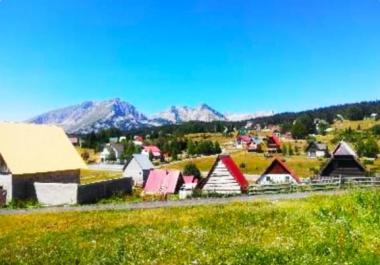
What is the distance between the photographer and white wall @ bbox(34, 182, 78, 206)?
48.1m

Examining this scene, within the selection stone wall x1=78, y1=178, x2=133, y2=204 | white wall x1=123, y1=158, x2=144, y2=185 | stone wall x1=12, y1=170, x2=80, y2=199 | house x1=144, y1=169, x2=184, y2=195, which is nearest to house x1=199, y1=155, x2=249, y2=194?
stone wall x1=78, y1=178, x2=133, y2=204

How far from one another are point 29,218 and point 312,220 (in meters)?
20.6

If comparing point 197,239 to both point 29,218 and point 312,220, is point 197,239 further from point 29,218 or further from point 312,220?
point 29,218

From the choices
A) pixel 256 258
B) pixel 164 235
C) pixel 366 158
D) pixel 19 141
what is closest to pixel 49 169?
pixel 19 141

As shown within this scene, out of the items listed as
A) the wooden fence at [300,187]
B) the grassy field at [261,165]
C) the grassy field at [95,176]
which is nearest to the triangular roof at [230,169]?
the wooden fence at [300,187]

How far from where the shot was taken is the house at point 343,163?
260ft

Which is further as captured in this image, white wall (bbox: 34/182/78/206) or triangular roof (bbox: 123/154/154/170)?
triangular roof (bbox: 123/154/154/170)

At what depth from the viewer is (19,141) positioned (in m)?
58.8

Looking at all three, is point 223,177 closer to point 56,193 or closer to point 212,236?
point 56,193

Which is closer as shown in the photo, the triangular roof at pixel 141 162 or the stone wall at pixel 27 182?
the stone wall at pixel 27 182

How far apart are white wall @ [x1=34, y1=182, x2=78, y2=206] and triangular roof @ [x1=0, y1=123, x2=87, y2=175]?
330cm

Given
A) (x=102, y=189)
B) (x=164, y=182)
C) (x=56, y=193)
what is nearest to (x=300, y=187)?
(x=102, y=189)

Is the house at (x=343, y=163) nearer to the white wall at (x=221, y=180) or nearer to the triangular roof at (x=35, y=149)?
the white wall at (x=221, y=180)

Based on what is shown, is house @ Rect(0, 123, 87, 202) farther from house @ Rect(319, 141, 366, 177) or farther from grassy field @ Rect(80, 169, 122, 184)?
grassy field @ Rect(80, 169, 122, 184)
